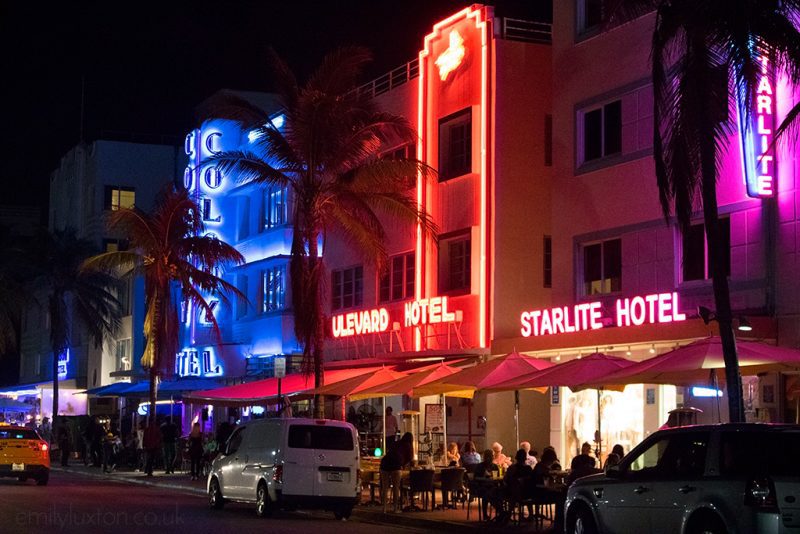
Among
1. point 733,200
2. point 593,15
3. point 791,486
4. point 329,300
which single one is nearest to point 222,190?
point 329,300

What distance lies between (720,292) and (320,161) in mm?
14594

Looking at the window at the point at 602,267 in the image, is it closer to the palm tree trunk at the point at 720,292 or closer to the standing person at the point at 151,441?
the palm tree trunk at the point at 720,292

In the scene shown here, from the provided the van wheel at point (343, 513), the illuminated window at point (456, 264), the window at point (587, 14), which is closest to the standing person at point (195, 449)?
the illuminated window at point (456, 264)

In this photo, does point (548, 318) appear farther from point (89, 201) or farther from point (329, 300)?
point (89, 201)

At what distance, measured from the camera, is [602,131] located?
31.5 m

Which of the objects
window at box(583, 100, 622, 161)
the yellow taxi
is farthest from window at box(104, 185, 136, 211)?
window at box(583, 100, 622, 161)

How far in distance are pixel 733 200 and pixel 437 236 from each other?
11094 millimetres

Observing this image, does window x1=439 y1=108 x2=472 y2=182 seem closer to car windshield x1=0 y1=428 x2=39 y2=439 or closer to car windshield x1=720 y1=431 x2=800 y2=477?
car windshield x1=0 y1=428 x2=39 y2=439

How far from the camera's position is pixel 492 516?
84.5 feet

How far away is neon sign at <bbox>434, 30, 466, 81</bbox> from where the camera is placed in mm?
36062

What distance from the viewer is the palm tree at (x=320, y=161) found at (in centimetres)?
3334

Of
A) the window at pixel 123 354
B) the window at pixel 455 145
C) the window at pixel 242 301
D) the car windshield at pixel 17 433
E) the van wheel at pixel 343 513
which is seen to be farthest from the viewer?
the window at pixel 123 354

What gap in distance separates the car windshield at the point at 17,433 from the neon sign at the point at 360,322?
986cm

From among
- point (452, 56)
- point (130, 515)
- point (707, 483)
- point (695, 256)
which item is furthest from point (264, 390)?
point (707, 483)
